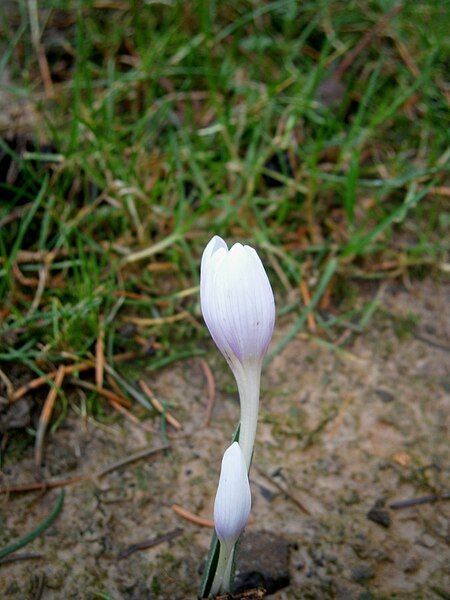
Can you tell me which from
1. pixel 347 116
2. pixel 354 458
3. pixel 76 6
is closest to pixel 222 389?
pixel 354 458

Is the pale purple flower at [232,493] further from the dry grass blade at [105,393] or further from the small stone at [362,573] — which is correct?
the dry grass blade at [105,393]

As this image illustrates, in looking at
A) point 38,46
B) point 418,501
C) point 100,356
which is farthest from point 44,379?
point 38,46

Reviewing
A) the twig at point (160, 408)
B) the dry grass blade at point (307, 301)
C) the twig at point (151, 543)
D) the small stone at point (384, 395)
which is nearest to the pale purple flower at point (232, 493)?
the twig at point (151, 543)

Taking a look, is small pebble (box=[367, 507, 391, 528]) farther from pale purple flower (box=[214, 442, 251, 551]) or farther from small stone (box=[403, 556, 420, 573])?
pale purple flower (box=[214, 442, 251, 551])

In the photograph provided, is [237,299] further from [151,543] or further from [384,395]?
[384,395]

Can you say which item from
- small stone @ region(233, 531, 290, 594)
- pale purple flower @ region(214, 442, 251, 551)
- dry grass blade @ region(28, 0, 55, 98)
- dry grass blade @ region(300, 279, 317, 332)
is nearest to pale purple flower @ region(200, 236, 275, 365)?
pale purple flower @ region(214, 442, 251, 551)

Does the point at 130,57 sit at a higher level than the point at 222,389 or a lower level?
higher

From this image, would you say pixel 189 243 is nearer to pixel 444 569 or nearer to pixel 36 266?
pixel 36 266

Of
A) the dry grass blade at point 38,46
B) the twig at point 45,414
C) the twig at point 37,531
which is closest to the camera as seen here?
the twig at point 37,531
